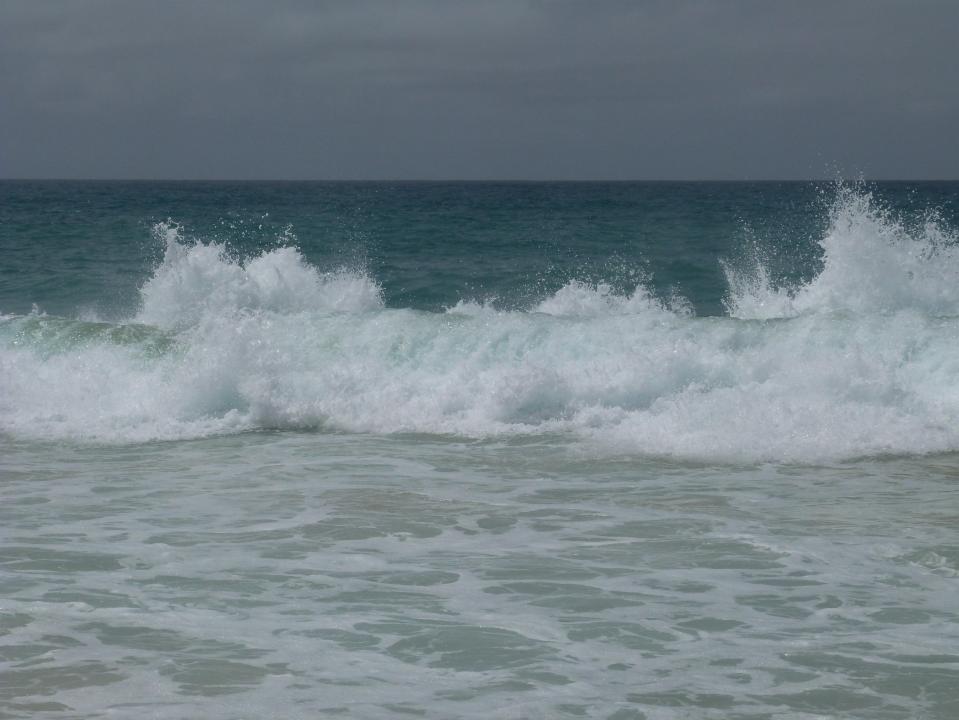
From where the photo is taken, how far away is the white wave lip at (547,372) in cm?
1221

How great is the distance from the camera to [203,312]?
1689 cm

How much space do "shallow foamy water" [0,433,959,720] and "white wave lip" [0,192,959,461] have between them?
Answer: 1.42 m

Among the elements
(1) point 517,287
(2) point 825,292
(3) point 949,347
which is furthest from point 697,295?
(3) point 949,347

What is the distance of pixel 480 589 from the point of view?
7215 mm

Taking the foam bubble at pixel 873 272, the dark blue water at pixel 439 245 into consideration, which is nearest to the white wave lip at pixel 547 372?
the foam bubble at pixel 873 272

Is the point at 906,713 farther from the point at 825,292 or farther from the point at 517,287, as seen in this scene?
the point at 517,287

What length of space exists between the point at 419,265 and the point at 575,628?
2227 centimetres

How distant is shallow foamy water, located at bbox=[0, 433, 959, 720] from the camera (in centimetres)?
566

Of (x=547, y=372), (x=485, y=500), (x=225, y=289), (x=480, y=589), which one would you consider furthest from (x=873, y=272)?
(x=480, y=589)

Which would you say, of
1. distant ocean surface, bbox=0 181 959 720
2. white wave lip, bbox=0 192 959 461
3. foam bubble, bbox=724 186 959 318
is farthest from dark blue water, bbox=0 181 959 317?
white wave lip, bbox=0 192 959 461

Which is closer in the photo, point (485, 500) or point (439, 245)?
point (485, 500)

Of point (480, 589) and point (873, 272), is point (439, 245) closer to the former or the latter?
point (873, 272)

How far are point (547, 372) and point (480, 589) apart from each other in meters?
6.43

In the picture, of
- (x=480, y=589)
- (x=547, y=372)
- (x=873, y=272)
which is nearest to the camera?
(x=480, y=589)
